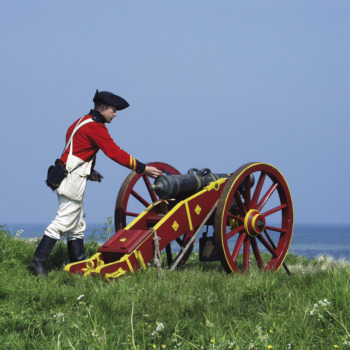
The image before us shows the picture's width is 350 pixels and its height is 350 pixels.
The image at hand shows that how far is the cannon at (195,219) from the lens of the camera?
5930mm

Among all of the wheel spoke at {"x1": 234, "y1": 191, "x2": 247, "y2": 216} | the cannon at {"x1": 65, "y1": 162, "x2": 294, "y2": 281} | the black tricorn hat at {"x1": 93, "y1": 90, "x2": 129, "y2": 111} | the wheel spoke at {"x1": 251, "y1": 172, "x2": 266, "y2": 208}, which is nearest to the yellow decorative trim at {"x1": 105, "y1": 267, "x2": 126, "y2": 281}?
the cannon at {"x1": 65, "y1": 162, "x2": 294, "y2": 281}

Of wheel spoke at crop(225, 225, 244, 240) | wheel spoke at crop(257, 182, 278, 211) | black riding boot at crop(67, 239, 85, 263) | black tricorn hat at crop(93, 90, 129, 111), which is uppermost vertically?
black tricorn hat at crop(93, 90, 129, 111)

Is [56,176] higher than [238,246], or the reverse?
[56,176]

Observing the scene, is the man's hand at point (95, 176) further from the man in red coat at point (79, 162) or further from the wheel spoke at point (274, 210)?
the wheel spoke at point (274, 210)

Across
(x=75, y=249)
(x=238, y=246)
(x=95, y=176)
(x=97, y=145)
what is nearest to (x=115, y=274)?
(x=75, y=249)

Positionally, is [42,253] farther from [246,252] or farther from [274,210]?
[274,210]

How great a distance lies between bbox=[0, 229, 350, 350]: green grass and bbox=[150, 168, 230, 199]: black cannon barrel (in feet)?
3.16

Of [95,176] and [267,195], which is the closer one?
[95,176]

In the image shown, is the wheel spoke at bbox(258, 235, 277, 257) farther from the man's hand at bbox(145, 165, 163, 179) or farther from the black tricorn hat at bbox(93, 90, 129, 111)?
the black tricorn hat at bbox(93, 90, 129, 111)

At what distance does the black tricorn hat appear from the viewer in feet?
21.1

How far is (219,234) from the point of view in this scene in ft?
20.3

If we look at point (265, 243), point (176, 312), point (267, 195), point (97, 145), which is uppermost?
point (97, 145)

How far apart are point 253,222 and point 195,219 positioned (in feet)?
2.40

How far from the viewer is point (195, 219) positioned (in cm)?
650
